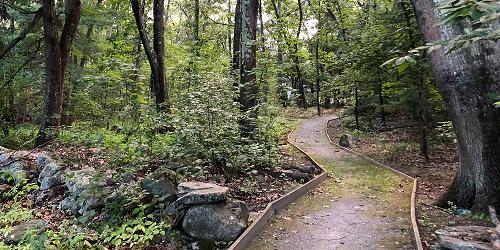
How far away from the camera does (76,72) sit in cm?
1420

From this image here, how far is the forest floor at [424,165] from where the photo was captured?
5.99 m

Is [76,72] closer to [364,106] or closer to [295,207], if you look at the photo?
[295,207]

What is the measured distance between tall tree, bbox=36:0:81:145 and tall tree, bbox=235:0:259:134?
191 inches

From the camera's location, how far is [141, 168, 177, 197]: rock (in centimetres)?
592

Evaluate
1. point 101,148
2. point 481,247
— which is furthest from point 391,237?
point 101,148

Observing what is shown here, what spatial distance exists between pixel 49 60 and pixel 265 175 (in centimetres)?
690

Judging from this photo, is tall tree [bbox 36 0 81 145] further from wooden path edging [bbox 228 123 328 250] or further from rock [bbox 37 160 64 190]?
wooden path edging [bbox 228 123 328 250]

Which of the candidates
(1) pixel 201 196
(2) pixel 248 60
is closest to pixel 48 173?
(1) pixel 201 196

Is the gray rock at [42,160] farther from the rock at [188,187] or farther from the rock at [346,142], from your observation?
the rock at [346,142]

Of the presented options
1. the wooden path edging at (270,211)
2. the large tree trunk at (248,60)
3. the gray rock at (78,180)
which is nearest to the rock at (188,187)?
the wooden path edging at (270,211)

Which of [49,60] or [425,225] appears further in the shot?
[49,60]

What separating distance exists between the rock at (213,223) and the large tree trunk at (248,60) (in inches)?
165

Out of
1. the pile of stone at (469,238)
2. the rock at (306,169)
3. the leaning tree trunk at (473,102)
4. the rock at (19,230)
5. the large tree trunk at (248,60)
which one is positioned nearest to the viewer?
the pile of stone at (469,238)

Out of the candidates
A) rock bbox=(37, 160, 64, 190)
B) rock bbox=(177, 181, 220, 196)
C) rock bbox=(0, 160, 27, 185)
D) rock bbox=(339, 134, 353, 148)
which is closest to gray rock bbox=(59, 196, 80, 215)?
rock bbox=(37, 160, 64, 190)
